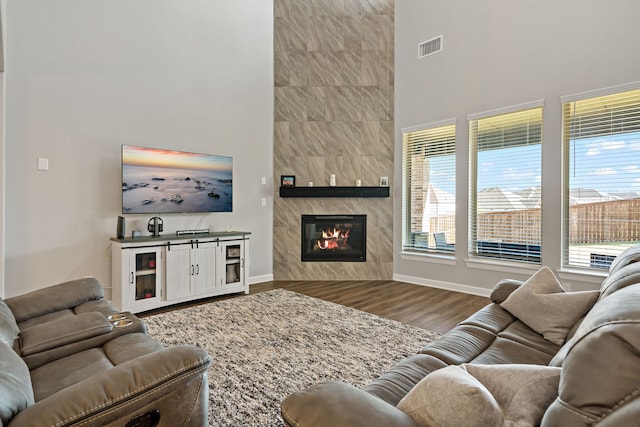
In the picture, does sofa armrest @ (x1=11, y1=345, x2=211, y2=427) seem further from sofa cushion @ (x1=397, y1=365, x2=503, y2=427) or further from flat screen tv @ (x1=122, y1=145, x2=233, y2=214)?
flat screen tv @ (x1=122, y1=145, x2=233, y2=214)

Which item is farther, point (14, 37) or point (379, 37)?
point (379, 37)

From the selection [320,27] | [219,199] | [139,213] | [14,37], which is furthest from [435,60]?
[14,37]

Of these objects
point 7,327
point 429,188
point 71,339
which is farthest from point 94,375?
point 429,188

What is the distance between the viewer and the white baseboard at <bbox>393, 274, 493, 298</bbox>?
4.50 m

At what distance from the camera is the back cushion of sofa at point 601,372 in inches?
26.8

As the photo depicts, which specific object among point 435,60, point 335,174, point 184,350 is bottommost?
point 184,350

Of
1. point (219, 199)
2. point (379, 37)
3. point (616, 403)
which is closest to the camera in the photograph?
point (616, 403)

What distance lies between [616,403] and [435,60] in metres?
5.12

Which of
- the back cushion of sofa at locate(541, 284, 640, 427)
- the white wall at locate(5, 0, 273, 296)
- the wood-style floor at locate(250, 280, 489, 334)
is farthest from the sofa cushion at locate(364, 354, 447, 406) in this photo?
the white wall at locate(5, 0, 273, 296)

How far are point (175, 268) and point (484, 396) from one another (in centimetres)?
379

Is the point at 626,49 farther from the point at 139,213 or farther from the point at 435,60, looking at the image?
the point at 139,213

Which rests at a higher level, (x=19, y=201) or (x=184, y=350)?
(x=19, y=201)

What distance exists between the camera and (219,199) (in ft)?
15.5

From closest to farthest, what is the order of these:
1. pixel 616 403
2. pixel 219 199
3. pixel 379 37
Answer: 1. pixel 616 403
2. pixel 219 199
3. pixel 379 37
